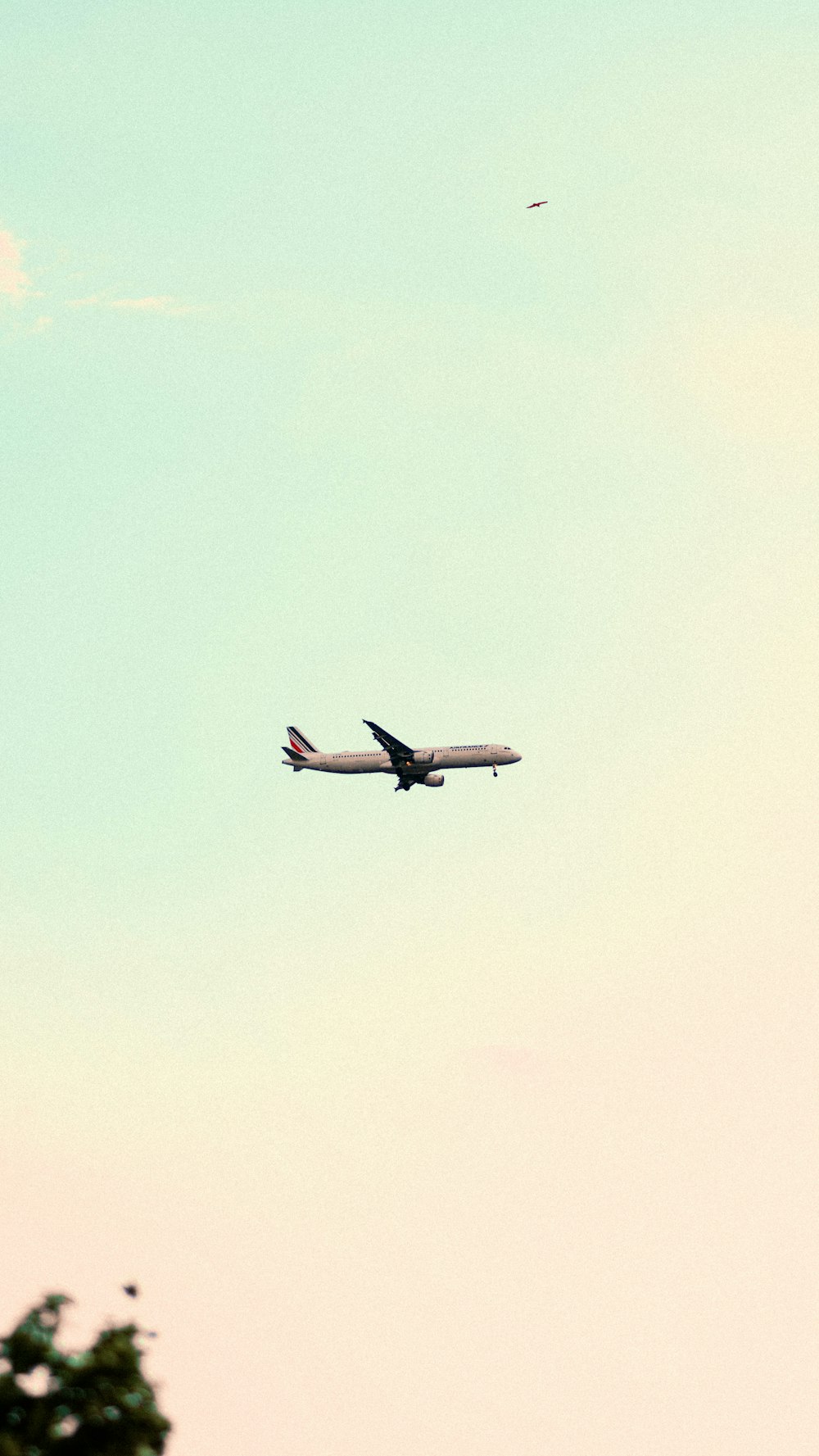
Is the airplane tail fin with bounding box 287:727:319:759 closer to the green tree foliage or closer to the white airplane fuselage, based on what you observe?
the white airplane fuselage

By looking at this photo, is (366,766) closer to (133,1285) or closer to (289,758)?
(289,758)

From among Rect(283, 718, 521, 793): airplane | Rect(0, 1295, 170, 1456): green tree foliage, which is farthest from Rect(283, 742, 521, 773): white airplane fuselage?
Rect(0, 1295, 170, 1456): green tree foliage

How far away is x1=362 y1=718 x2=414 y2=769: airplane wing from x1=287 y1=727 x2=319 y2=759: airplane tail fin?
15209 mm

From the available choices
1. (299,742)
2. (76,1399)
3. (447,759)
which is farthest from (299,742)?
(76,1399)

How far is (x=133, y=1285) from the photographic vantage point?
184 ft

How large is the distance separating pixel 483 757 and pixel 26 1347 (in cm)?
10450

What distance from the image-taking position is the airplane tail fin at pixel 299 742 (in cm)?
17125

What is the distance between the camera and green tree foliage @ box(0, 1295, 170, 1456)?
5678 centimetres

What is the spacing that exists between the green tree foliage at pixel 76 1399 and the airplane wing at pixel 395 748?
3988 inches

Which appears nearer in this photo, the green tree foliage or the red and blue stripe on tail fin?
the green tree foliage

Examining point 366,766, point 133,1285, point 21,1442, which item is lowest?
point 21,1442

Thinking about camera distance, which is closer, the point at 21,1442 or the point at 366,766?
the point at 21,1442

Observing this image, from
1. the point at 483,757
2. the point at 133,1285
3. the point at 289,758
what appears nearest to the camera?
the point at 133,1285

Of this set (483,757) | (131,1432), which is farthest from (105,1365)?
(483,757)
